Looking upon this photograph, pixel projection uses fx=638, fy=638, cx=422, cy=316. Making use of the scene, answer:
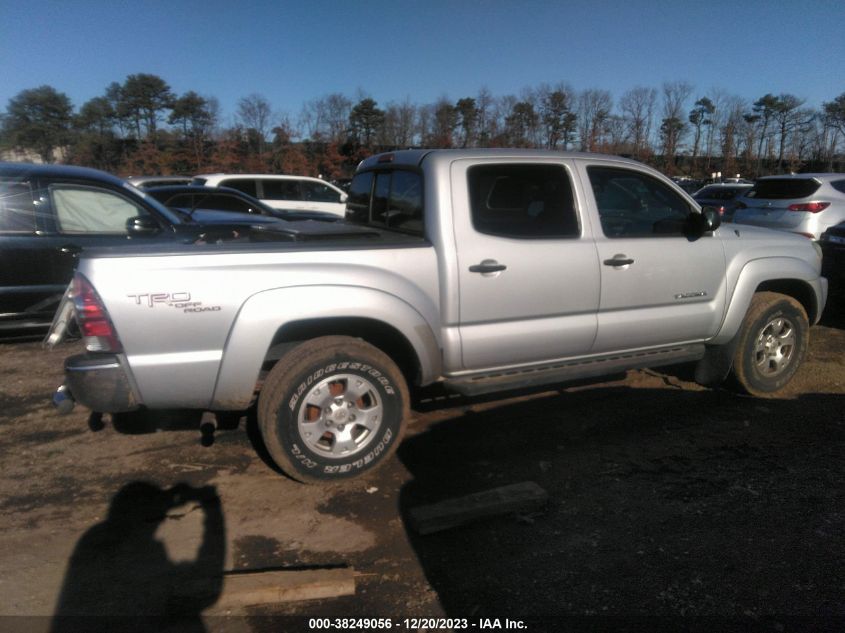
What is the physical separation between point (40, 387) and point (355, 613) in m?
4.05

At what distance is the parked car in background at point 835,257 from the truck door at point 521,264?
5353mm

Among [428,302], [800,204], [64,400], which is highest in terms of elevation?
[800,204]

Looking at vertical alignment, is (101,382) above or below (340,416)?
above

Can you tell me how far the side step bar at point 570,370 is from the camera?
409cm

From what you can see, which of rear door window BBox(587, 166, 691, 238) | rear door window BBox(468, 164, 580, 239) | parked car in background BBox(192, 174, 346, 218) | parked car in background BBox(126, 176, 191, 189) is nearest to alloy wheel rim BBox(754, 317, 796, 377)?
rear door window BBox(587, 166, 691, 238)

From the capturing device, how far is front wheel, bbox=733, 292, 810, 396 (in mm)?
5102

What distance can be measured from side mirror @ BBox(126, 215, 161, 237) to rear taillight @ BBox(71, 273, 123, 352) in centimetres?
292

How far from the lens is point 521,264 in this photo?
4.09 metres

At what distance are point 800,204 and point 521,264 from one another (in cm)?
871

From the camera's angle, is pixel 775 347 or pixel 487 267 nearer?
pixel 487 267

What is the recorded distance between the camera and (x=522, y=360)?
425 cm

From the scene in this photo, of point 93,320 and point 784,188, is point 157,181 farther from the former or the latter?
point 93,320

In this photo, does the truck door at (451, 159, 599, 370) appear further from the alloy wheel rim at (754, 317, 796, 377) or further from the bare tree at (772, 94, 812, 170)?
the bare tree at (772, 94, 812, 170)

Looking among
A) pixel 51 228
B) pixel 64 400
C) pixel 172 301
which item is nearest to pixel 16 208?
pixel 51 228
